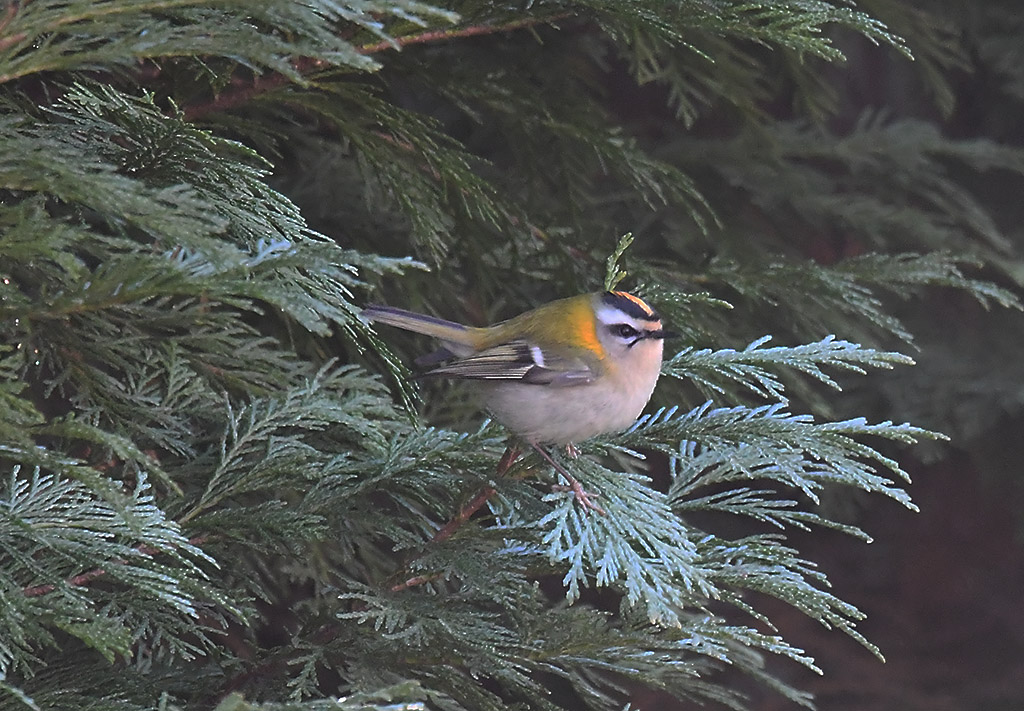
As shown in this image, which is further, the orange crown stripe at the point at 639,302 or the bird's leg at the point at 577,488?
the orange crown stripe at the point at 639,302

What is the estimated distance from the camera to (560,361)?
2.38 metres

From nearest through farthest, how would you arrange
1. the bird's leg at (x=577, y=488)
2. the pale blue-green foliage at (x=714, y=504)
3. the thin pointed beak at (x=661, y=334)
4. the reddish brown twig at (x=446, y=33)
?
the pale blue-green foliage at (x=714, y=504) → the bird's leg at (x=577, y=488) → the reddish brown twig at (x=446, y=33) → the thin pointed beak at (x=661, y=334)

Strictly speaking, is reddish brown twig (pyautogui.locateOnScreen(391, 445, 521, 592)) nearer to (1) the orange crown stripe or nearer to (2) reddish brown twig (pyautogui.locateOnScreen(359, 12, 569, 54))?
(1) the orange crown stripe

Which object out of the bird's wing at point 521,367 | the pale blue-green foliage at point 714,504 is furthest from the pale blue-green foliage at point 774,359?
the bird's wing at point 521,367

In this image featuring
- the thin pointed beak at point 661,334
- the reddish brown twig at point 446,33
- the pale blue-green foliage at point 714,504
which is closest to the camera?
the pale blue-green foliage at point 714,504

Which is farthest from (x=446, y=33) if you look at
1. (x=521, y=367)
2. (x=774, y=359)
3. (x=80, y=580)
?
(x=80, y=580)

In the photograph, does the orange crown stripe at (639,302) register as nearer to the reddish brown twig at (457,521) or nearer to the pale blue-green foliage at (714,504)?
the pale blue-green foliage at (714,504)

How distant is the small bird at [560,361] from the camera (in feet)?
7.00

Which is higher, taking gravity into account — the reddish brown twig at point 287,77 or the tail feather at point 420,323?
the reddish brown twig at point 287,77

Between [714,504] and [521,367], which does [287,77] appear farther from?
[714,504]

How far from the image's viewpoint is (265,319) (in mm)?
2709

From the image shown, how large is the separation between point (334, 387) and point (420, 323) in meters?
0.23

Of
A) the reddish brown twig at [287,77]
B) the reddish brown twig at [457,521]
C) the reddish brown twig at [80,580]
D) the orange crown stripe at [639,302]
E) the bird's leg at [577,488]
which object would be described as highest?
the reddish brown twig at [287,77]

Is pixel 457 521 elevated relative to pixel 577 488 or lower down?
lower down
